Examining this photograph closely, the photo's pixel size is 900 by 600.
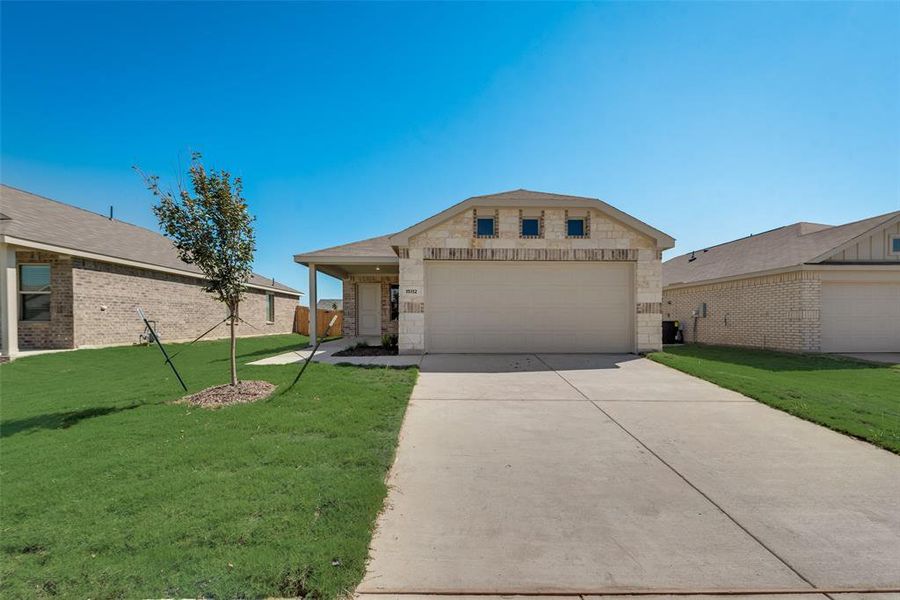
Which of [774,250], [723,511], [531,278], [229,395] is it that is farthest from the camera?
[774,250]

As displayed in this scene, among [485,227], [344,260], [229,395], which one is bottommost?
[229,395]

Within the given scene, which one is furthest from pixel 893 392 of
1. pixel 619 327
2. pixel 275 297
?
pixel 275 297

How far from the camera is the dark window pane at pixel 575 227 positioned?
1143 cm

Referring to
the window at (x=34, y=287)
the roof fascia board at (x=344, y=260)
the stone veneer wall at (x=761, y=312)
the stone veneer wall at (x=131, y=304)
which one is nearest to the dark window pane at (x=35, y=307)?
the window at (x=34, y=287)

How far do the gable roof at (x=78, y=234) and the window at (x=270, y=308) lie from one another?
5.84 m

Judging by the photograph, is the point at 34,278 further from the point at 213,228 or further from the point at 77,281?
the point at 213,228

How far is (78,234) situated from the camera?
13461 mm

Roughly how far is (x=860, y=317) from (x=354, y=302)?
18.3 m

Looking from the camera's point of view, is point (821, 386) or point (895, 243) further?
point (895, 243)

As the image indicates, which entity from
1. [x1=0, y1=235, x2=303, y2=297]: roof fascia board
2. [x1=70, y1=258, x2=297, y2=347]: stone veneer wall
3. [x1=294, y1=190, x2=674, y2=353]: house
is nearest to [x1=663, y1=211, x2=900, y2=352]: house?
[x1=294, y1=190, x2=674, y2=353]: house

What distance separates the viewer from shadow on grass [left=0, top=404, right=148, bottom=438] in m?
5.08

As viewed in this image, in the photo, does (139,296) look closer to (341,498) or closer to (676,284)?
(341,498)

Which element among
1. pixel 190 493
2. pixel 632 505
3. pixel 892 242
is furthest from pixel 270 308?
pixel 892 242

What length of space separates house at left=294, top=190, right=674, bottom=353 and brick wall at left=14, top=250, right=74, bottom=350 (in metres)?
10.6
